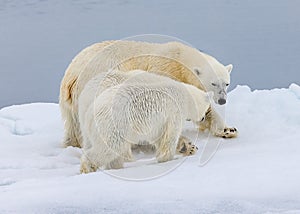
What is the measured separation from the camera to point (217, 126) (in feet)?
13.7

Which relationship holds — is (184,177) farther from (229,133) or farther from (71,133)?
(71,133)

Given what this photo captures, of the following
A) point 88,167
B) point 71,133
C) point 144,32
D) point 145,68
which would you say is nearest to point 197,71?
point 145,68

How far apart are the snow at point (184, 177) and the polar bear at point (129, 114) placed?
147 millimetres

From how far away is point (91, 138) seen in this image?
3.35 m

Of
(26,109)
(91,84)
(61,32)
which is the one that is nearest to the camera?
(91,84)

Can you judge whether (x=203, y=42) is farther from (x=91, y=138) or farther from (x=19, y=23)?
A: (x=91, y=138)

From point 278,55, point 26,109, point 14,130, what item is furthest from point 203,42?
point 14,130

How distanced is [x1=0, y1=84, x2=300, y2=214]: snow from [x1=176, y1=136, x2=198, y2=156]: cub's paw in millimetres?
74

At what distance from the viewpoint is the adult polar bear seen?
4.11 m

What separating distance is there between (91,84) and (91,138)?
49 centimetres

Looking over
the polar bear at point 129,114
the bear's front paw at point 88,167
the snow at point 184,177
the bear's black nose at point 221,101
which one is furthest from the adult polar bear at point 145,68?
the bear's front paw at point 88,167

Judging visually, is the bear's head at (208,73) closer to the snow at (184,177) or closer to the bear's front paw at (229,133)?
the bear's front paw at (229,133)

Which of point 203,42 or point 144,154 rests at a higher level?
point 203,42

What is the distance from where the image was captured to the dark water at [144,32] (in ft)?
26.4
